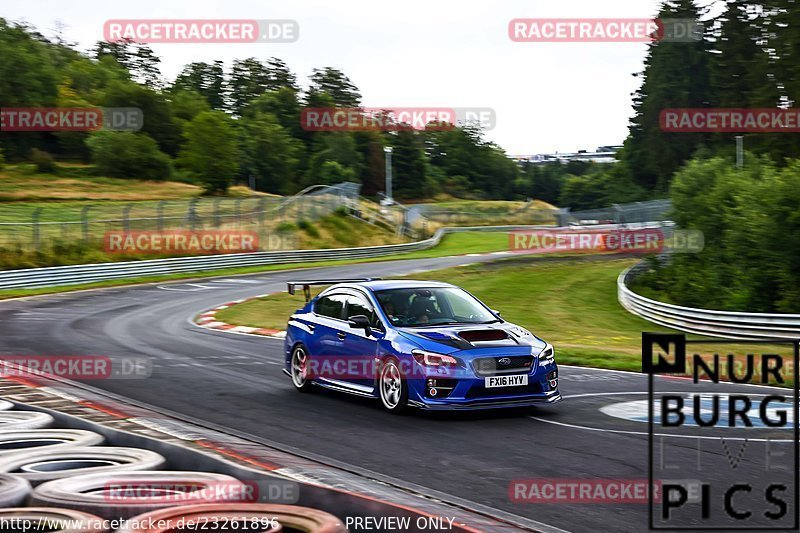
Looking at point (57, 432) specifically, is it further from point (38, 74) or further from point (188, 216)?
point (38, 74)

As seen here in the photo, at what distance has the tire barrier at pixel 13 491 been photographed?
575 centimetres

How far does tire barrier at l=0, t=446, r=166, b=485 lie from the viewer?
6.75 metres

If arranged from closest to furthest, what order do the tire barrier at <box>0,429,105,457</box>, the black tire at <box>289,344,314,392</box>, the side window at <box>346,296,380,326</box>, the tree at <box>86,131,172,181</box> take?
1. the tire barrier at <box>0,429,105,457</box>
2. the side window at <box>346,296,380,326</box>
3. the black tire at <box>289,344,314,392</box>
4. the tree at <box>86,131,172,181</box>

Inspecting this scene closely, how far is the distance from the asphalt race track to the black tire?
7.5 inches

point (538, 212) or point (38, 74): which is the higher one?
point (38, 74)

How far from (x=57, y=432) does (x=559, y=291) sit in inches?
1280

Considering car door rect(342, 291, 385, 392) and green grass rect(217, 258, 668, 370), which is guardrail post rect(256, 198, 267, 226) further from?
car door rect(342, 291, 385, 392)

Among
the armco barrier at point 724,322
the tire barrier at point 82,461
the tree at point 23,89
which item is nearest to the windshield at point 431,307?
the tire barrier at point 82,461

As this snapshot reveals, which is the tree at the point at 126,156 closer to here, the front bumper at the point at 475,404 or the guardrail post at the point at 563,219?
the guardrail post at the point at 563,219

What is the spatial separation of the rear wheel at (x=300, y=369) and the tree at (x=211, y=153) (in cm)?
7273

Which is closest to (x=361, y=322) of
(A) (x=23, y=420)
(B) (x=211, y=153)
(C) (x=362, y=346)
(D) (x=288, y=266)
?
(C) (x=362, y=346)

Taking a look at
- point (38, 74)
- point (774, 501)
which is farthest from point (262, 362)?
point (38, 74)

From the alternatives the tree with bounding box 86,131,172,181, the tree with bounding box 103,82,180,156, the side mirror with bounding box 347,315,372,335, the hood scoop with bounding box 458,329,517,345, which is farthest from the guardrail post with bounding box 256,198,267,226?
the tree with bounding box 103,82,180,156

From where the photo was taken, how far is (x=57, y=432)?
812 centimetres
